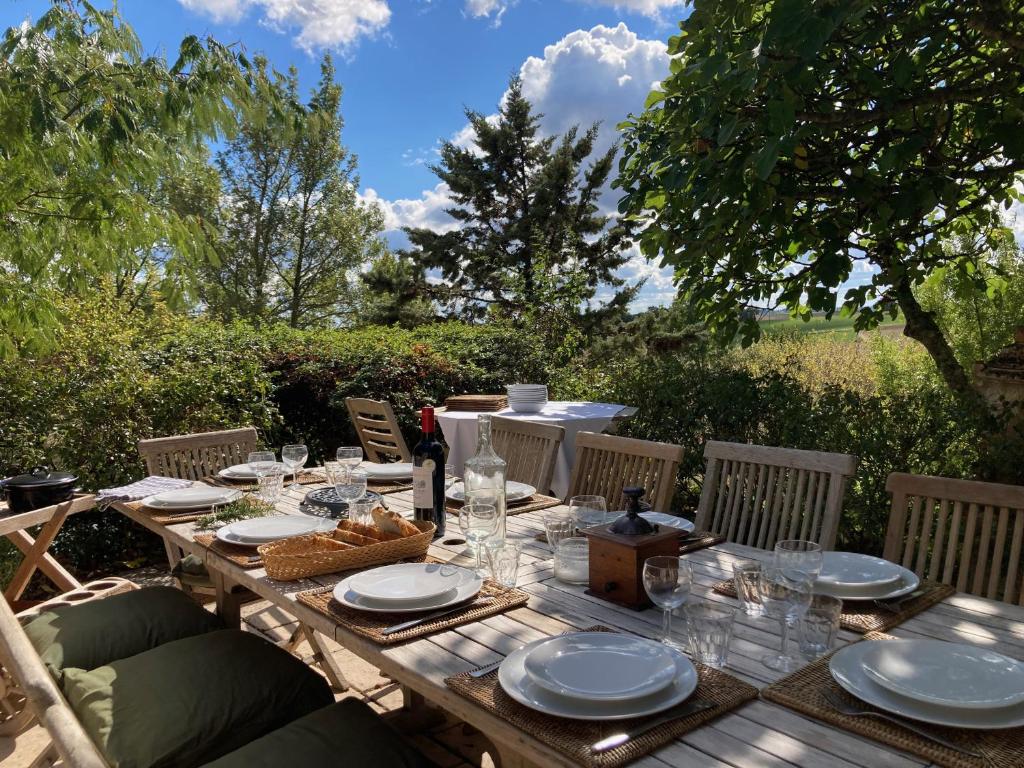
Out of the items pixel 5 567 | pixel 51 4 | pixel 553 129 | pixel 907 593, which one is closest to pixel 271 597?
pixel 907 593

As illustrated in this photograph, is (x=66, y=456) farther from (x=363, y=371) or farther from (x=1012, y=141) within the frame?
(x=1012, y=141)

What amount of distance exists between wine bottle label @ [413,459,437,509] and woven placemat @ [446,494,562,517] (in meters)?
0.33

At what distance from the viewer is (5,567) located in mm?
3410

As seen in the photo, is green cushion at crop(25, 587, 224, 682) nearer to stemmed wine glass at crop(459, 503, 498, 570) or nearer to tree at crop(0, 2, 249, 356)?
stemmed wine glass at crop(459, 503, 498, 570)

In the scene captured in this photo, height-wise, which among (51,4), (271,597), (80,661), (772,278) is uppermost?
(51,4)

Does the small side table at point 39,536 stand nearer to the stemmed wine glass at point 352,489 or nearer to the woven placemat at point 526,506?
the stemmed wine glass at point 352,489

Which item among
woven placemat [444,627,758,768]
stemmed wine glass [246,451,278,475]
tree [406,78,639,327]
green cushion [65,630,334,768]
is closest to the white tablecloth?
stemmed wine glass [246,451,278,475]

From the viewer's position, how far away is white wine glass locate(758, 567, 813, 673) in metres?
1.22

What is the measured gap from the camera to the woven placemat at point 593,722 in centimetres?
94

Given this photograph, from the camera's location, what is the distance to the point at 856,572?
62.1 inches

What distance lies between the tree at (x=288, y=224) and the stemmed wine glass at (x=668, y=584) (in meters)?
18.7

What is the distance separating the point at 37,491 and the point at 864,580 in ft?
8.95

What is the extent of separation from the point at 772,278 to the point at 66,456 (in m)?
3.98

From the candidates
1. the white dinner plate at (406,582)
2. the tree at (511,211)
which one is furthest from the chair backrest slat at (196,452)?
the tree at (511,211)
